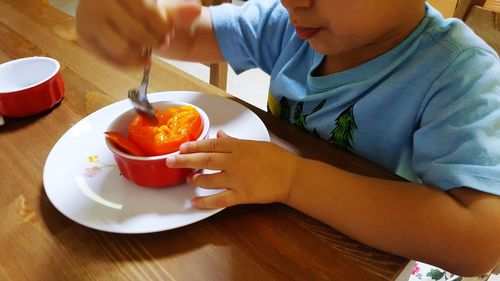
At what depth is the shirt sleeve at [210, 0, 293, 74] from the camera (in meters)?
0.71

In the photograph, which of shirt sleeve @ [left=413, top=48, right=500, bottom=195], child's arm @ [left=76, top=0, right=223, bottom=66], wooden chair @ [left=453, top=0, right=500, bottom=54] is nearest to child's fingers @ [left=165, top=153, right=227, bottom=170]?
child's arm @ [left=76, top=0, right=223, bottom=66]

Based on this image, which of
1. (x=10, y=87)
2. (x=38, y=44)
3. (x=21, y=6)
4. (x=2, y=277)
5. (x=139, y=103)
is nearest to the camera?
(x=2, y=277)

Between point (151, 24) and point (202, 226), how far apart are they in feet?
0.79

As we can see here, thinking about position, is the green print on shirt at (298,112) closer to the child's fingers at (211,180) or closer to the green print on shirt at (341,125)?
the green print on shirt at (341,125)

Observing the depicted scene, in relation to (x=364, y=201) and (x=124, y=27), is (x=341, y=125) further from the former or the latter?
(x=124, y=27)

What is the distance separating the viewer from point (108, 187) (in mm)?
464

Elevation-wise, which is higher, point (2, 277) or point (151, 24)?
point (151, 24)

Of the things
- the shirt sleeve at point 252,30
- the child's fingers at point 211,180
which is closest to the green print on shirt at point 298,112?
the shirt sleeve at point 252,30

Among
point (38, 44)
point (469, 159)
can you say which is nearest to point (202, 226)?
point (469, 159)

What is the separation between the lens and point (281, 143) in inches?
21.1

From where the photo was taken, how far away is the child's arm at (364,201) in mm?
402

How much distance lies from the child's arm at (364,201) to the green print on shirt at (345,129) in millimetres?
155

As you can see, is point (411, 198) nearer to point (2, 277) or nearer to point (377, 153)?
point (377, 153)

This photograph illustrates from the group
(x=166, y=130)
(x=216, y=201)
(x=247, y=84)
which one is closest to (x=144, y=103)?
(x=166, y=130)
